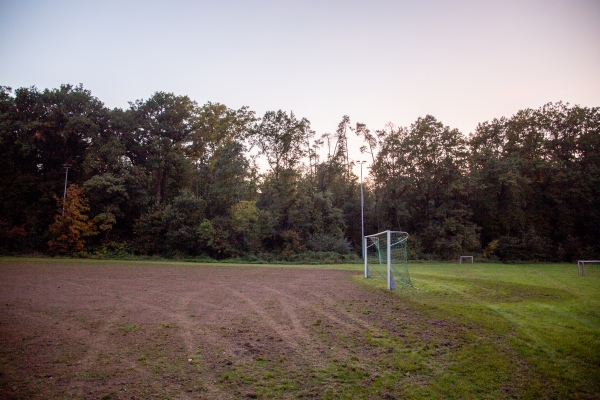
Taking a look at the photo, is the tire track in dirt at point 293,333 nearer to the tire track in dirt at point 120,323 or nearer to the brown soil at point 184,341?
the brown soil at point 184,341

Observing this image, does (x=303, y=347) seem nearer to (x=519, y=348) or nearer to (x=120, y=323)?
(x=519, y=348)

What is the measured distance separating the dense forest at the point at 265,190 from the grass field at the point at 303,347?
28.4 m

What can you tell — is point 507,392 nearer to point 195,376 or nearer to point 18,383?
point 195,376

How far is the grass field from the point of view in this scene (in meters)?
5.06

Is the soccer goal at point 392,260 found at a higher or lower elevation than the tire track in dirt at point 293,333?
higher

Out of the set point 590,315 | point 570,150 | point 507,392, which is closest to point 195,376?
point 507,392

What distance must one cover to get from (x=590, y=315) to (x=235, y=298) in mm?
10430

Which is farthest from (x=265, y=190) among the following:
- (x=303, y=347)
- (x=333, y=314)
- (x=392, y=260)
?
(x=303, y=347)

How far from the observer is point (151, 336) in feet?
25.0

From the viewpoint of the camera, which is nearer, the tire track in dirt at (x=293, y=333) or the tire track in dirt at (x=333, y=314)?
the tire track in dirt at (x=293, y=333)

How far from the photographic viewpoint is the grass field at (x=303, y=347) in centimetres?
506

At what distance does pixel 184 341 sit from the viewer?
23.8 ft

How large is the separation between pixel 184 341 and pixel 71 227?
37.1 meters

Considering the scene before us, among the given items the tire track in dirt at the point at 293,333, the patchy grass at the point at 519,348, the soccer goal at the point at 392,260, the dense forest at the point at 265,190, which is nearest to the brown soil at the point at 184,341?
the tire track in dirt at the point at 293,333
